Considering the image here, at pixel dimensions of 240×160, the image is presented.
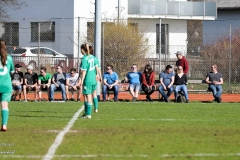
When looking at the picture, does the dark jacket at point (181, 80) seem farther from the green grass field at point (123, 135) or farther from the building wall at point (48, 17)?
the building wall at point (48, 17)

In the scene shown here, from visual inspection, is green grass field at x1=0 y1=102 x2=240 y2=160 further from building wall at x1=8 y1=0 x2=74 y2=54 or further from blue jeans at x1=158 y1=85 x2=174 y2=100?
building wall at x1=8 y1=0 x2=74 y2=54

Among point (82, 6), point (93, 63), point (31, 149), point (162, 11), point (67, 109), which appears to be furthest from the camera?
point (162, 11)

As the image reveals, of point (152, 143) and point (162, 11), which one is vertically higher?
point (162, 11)

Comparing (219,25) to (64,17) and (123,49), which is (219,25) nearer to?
(64,17)

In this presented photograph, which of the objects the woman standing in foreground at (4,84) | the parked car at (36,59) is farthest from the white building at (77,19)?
the woman standing in foreground at (4,84)

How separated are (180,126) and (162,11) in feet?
115

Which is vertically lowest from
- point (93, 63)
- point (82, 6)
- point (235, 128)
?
A: point (235, 128)

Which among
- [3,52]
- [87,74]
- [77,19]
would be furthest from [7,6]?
[3,52]

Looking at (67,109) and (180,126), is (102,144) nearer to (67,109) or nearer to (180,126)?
(180,126)

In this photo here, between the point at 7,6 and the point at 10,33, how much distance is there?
4.60 metres

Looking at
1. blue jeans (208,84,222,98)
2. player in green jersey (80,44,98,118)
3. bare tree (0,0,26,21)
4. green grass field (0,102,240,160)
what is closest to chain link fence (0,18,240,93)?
bare tree (0,0,26,21)

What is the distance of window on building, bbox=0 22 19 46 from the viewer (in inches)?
1575

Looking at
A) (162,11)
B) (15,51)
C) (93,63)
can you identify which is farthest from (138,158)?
(162,11)

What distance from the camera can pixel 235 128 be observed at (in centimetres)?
1414
